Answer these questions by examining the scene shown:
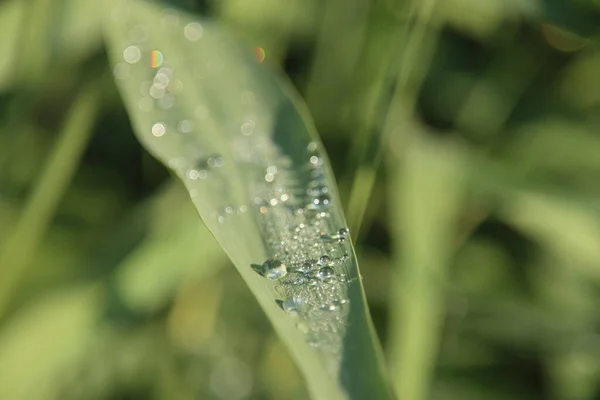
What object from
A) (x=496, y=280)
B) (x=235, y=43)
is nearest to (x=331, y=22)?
(x=235, y=43)

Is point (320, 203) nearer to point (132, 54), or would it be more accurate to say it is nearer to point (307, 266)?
point (307, 266)

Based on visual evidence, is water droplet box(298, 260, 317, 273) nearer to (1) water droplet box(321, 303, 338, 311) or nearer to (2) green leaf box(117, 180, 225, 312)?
(1) water droplet box(321, 303, 338, 311)

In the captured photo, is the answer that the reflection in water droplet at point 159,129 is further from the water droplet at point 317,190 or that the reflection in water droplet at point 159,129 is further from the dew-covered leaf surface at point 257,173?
the water droplet at point 317,190

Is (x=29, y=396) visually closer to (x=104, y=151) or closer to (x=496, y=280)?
(x=104, y=151)

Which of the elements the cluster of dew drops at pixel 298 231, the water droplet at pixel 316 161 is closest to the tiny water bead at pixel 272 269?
the cluster of dew drops at pixel 298 231

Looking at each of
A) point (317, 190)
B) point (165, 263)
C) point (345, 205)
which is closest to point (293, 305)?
point (317, 190)

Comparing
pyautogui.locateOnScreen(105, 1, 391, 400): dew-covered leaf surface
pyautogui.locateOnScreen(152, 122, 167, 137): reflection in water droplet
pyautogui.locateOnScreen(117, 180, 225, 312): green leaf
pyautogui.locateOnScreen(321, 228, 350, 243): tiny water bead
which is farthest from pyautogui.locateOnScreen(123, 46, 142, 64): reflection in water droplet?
pyautogui.locateOnScreen(321, 228, 350, 243): tiny water bead
